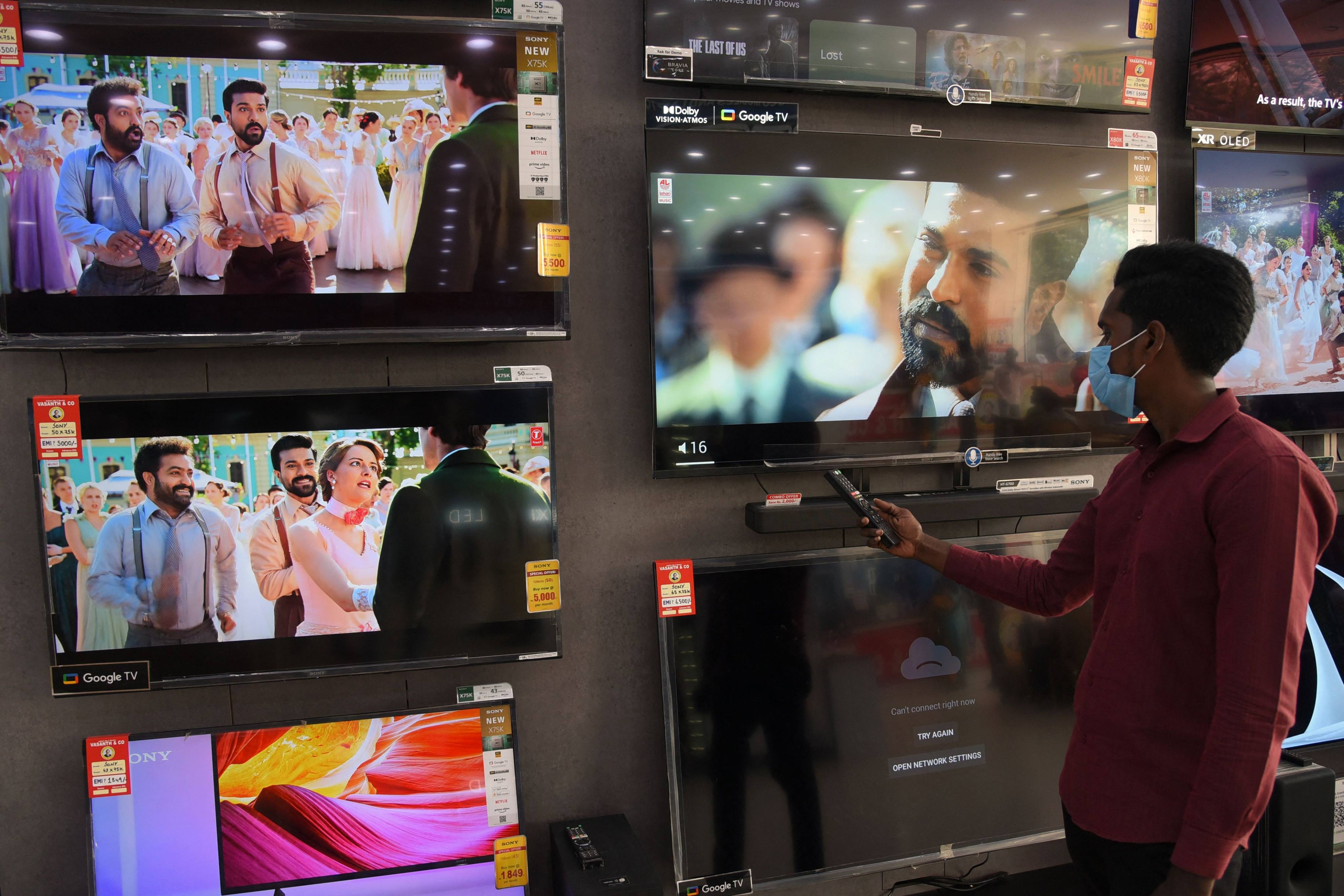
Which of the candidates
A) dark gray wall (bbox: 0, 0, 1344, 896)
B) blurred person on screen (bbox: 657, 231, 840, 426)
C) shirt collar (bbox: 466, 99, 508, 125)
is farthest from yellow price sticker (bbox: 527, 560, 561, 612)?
shirt collar (bbox: 466, 99, 508, 125)

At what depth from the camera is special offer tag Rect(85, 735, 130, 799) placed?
6.40 feet

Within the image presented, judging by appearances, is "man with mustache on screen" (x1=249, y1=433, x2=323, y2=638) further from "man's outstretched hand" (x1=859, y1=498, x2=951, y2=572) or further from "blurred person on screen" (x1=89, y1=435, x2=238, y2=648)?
"man's outstretched hand" (x1=859, y1=498, x2=951, y2=572)

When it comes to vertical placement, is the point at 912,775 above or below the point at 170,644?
below

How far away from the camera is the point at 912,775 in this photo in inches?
89.4

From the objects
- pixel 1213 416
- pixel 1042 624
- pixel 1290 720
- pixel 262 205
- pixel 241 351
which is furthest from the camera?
pixel 1042 624

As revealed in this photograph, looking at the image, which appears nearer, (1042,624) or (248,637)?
(248,637)

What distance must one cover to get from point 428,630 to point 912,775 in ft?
4.59

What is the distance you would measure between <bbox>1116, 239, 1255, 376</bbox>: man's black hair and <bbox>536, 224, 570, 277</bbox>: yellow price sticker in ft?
4.24

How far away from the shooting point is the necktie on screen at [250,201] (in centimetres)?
194

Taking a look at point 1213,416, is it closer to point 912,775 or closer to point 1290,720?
point 1290,720

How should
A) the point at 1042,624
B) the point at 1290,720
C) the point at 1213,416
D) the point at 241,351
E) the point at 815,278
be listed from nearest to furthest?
the point at 1290,720 → the point at 1213,416 → the point at 241,351 → the point at 815,278 → the point at 1042,624

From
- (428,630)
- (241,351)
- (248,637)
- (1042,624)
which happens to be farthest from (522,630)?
(1042,624)

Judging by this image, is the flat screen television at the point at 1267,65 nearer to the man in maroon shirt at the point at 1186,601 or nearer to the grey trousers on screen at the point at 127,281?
the man in maroon shirt at the point at 1186,601

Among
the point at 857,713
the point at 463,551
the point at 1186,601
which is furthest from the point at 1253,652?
the point at 463,551
